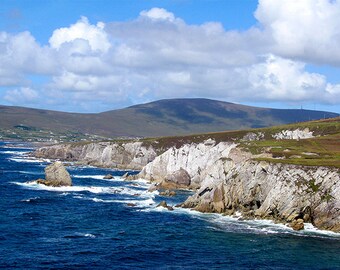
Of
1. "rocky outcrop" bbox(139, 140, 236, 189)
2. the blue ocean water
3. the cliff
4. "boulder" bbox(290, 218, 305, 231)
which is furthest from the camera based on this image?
"rocky outcrop" bbox(139, 140, 236, 189)

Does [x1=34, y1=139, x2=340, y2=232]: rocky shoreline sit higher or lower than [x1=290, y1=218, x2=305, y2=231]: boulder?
higher

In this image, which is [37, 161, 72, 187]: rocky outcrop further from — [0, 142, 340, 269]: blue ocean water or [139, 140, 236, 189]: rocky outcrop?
[139, 140, 236, 189]: rocky outcrop

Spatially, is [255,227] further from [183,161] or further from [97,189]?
[183,161]

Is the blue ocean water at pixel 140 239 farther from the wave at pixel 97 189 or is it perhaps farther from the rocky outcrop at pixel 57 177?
the rocky outcrop at pixel 57 177

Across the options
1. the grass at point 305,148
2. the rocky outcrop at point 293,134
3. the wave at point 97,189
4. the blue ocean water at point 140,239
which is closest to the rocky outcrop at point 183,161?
the grass at point 305,148

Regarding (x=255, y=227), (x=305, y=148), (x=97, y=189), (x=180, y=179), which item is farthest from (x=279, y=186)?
(x=97, y=189)

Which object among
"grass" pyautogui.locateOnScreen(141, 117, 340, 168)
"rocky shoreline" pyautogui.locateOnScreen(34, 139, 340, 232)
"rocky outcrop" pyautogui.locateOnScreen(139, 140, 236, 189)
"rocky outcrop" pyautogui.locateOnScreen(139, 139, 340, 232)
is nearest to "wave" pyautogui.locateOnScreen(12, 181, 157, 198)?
"rocky outcrop" pyautogui.locateOnScreen(139, 139, 340, 232)
